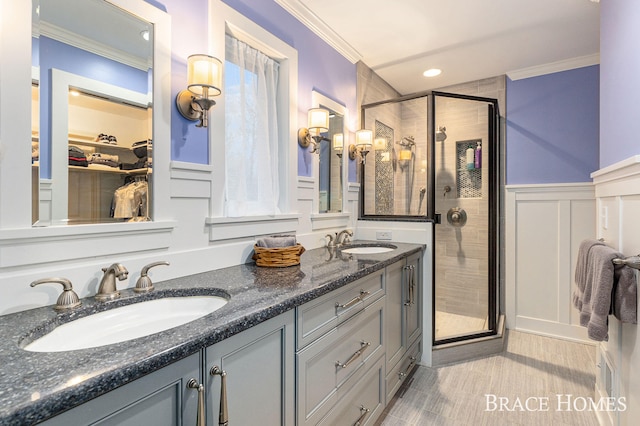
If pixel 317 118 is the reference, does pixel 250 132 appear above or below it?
below

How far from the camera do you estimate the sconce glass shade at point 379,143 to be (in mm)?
2905

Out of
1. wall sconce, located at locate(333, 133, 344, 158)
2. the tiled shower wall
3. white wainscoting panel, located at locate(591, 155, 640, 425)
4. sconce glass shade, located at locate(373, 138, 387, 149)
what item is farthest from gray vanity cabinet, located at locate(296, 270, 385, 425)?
sconce glass shade, located at locate(373, 138, 387, 149)

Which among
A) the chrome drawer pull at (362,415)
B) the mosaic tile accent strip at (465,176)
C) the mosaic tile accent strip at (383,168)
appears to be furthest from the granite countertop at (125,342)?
the mosaic tile accent strip at (465,176)

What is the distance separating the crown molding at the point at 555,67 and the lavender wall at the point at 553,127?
0.12 ft

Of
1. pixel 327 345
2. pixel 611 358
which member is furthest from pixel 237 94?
pixel 611 358

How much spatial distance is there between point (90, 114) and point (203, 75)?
44cm

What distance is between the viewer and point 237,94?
A: 1.69 m

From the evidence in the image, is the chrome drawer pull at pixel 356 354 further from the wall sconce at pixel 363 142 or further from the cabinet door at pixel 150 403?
the wall sconce at pixel 363 142

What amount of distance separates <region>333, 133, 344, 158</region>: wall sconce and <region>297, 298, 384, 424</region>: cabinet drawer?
1.26 meters

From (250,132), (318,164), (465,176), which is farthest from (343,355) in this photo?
(465,176)

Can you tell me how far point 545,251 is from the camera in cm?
292

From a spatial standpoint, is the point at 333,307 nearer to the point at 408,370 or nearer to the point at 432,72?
the point at 408,370

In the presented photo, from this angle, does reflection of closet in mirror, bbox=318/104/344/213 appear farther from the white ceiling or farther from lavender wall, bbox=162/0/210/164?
lavender wall, bbox=162/0/210/164

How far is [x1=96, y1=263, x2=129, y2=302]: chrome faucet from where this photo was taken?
1061 mm
